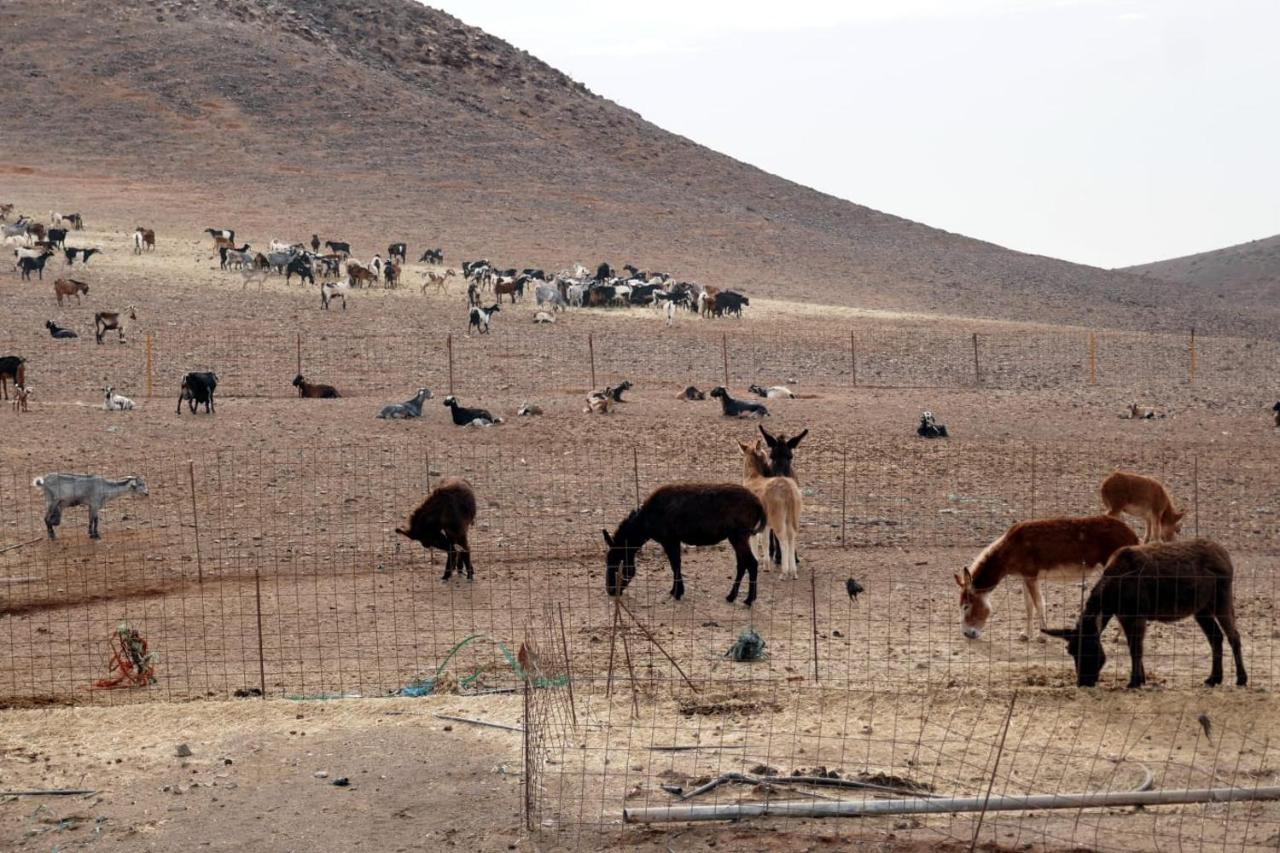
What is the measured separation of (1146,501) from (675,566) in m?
5.12

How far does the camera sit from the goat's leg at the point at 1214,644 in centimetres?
1135

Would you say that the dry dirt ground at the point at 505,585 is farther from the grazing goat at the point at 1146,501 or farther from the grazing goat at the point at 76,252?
the grazing goat at the point at 76,252

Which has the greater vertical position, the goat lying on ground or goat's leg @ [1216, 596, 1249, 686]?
the goat lying on ground

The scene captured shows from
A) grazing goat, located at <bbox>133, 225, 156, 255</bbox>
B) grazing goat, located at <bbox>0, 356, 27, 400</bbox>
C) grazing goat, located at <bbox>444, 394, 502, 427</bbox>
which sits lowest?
grazing goat, located at <bbox>444, 394, 502, 427</bbox>

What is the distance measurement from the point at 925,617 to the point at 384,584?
17.3ft

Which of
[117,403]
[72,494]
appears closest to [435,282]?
[117,403]

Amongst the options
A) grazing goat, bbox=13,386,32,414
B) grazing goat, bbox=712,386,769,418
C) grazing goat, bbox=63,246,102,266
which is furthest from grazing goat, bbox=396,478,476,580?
grazing goat, bbox=63,246,102,266

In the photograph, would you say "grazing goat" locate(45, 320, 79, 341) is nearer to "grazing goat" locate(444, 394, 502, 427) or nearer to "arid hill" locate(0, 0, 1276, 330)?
"grazing goat" locate(444, 394, 502, 427)

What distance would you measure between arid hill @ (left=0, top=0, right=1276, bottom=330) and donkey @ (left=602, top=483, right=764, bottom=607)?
39291 mm

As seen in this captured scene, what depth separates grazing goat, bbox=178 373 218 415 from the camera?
2397 cm

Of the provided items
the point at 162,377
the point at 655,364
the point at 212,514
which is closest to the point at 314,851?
the point at 212,514

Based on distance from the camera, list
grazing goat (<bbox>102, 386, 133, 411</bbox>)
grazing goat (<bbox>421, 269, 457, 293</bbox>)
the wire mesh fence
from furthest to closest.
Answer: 1. grazing goat (<bbox>421, 269, 457, 293</bbox>)
2. the wire mesh fence
3. grazing goat (<bbox>102, 386, 133, 411</bbox>)

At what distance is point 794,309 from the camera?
154 ft

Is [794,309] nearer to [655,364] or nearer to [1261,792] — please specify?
[655,364]
